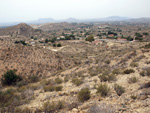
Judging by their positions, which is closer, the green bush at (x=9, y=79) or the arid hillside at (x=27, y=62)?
the green bush at (x=9, y=79)

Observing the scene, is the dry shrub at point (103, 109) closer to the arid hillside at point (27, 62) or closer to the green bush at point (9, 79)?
the green bush at point (9, 79)

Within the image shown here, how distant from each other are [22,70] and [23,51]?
6.68 metres

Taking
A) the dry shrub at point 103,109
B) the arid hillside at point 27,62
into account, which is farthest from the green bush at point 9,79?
the dry shrub at point 103,109

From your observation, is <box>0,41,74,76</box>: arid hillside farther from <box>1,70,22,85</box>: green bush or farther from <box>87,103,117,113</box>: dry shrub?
<box>87,103,117,113</box>: dry shrub

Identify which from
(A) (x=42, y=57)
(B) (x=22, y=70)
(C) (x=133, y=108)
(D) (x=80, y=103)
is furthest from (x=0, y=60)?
(C) (x=133, y=108)

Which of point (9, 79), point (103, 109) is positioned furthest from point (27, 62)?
point (103, 109)

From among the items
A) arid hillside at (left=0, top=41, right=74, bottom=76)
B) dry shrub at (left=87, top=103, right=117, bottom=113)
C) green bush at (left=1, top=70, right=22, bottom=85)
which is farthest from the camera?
arid hillside at (left=0, top=41, right=74, bottom=76)

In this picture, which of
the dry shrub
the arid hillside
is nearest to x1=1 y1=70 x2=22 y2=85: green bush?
the arid hillside

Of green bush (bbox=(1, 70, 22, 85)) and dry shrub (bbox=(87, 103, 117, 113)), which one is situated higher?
dry shrub (bbox=(87, 103, 117, 113))

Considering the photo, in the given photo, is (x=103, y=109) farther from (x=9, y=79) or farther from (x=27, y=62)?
(x=27, y=62)

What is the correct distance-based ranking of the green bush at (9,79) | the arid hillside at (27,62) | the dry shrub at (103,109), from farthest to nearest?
1. the arid hillside at (27,62)
2. the green bush at (9,79)
3. the dry shrub at (103,109)

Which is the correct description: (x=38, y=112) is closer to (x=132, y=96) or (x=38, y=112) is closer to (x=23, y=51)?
(x=132, y=96)

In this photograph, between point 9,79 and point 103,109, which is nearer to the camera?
point 103,109

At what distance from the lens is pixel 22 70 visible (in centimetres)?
1703
